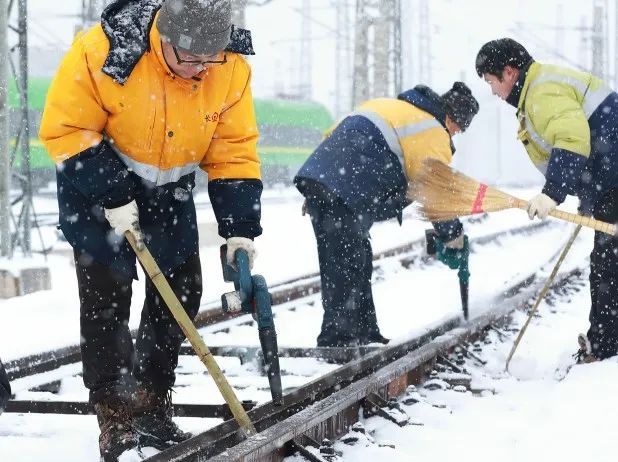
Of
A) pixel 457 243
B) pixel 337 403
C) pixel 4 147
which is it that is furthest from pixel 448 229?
pixel 4 147

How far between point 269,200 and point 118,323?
2317 cm

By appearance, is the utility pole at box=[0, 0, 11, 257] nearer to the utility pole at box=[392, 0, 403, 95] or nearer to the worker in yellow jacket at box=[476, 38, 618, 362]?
the worker in yellow jacket at box=[476, 38, 618, 362]

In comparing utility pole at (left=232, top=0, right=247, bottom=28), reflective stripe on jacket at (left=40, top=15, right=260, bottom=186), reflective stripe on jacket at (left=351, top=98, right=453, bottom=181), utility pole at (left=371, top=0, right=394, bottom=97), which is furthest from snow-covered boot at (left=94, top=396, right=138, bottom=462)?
utility pole at (left=371, top=0, right=394, bottom=97)

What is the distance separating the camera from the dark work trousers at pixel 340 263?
17.8 feet

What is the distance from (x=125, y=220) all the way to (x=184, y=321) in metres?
0.46

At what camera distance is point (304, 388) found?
3.97 meters

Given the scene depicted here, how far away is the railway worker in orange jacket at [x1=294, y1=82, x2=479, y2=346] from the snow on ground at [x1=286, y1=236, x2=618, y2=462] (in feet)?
3.05

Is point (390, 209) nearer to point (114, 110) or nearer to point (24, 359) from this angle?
point (24, 359)

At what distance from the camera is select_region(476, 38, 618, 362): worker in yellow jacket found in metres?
4.51

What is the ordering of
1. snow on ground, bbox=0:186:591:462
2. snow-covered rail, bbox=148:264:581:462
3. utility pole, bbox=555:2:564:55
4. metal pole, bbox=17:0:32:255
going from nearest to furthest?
snow-covered rail, bbox=148:264:581:462
snow on ground, bbox=0:186:591:462
metal pole, bbox=17:0:32:255
utility pole, bbox=555:2:564:55

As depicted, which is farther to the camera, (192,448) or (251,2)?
(251,2)

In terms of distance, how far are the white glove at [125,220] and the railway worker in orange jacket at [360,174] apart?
227cm

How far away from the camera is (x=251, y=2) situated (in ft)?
54.0

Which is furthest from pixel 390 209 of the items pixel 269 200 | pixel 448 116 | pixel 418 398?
pixel 269 200
